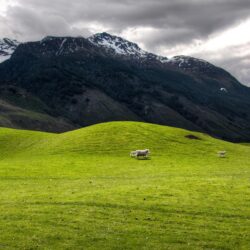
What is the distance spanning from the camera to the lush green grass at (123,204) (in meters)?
28.7

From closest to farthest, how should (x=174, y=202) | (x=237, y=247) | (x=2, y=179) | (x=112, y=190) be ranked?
(x=237, y=247), (x=174, y=202), (x=112, y=190), (x=2, y=179)

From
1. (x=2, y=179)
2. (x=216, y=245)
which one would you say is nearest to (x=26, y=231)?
(x=216, y=245)

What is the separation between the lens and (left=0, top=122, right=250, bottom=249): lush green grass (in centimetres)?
2872

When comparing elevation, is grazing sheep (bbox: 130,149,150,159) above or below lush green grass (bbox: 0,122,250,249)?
above

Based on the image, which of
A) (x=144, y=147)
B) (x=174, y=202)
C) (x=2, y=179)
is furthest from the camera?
(x=144, y=147)

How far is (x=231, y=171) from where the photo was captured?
6338cm

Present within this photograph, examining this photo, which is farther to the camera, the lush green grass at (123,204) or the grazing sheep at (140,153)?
the grazing sheep at (140,153)

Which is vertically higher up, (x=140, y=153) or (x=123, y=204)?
(x=140, y=153)

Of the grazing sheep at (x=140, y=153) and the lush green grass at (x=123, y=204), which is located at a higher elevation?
the grazing sheep at (x=140, y=153)

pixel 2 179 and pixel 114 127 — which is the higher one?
pixel 114 127

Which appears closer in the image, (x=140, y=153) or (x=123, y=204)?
(x=123, y=204)

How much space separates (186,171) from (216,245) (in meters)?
34.4

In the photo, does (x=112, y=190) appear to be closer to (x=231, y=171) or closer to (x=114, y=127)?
(x=231, y=171)

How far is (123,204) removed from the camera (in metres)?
36.7
